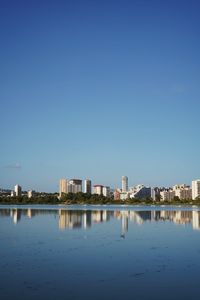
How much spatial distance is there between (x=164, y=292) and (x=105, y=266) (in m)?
4.42

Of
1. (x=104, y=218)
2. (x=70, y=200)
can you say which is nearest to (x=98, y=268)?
(x=104, y=218)

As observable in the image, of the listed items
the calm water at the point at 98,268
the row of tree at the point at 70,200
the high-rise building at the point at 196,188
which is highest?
the high-rise building at the point at 196,188

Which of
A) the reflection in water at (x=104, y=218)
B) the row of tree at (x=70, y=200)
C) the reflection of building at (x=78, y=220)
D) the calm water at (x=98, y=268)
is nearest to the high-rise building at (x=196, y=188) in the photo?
the row of tree at (x=70, y=200)

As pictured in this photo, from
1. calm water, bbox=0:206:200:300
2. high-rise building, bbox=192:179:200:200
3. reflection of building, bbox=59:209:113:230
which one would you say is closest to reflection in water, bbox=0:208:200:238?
reflection of building, bbox=59:209:113:230

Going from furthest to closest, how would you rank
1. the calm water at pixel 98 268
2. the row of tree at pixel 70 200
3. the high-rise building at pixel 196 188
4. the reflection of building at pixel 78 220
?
the high-rise building at pixel 196 188
the row of tree at pixel 70 200
the reflection of building at pixel 78 220
the calm water at pixel 98 268

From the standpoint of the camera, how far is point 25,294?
10797 mm

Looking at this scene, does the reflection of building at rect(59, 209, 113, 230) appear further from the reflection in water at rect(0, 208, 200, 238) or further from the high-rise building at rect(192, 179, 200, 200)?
the high-rise building at rect(192, 179, 200, 200)

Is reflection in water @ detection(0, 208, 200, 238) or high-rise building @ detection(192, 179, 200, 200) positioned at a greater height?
high-rise building @ detection(192, 179, 200, 200)

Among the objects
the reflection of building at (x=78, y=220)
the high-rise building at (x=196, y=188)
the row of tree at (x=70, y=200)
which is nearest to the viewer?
the reflection of building at (x=78, y=220)

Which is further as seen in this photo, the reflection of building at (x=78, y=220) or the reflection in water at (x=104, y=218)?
the reflection in water at (x=104, y=218)

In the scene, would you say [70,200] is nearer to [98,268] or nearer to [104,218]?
[104,218]

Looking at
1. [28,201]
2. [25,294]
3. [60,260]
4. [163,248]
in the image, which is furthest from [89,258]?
[28,201]

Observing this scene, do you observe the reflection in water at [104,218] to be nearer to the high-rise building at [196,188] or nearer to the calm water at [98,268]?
the calm water at [98,268]

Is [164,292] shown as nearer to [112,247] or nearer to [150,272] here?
[150,272]
